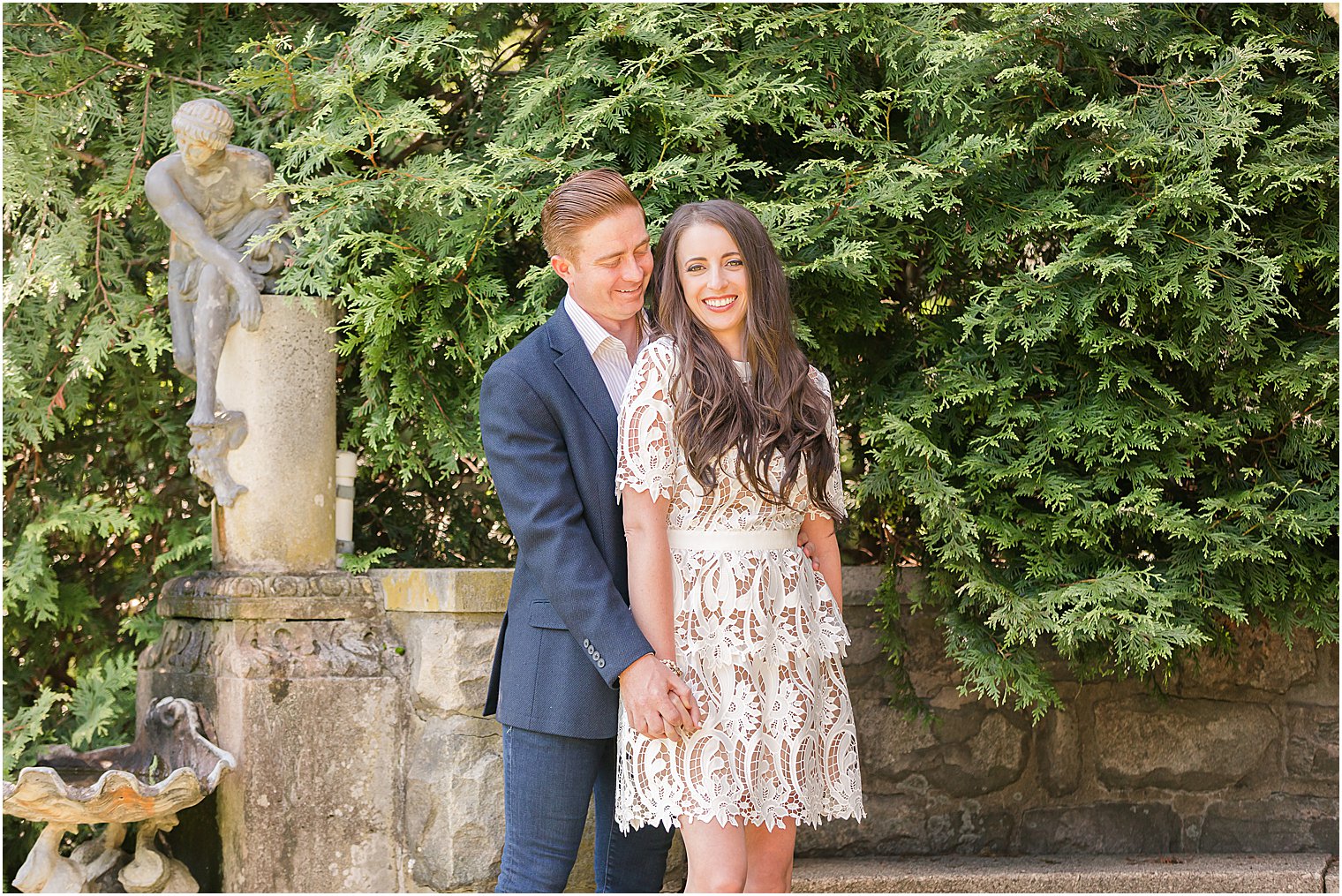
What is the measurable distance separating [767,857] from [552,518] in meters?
0.70

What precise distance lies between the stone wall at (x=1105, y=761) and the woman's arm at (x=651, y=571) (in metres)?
1.53

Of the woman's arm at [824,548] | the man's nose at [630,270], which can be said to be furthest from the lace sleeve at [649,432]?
the woman's arm at [824,548]

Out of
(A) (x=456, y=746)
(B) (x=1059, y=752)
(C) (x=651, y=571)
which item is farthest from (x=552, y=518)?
(B) (x=1059, y=752)

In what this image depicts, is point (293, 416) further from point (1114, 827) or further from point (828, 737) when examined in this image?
point (1114, 827)

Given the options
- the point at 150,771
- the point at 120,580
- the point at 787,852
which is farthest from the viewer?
the point at 120,580

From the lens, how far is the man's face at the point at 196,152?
322 cm

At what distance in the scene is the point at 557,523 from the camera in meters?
2.14

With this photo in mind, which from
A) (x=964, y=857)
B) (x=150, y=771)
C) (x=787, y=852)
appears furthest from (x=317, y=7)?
(x=964, y=857)

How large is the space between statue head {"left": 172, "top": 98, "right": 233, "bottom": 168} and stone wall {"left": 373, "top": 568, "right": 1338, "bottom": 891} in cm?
205

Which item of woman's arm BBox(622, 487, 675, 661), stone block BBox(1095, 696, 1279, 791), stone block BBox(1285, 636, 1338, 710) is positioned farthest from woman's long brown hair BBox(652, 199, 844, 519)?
stone block BBox(1285, 636, 1338, 710)

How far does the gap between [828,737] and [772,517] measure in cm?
41

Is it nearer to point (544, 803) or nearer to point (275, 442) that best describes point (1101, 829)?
point (544, 803)

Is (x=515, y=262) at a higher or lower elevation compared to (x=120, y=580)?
higher

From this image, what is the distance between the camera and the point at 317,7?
366 centimetres
